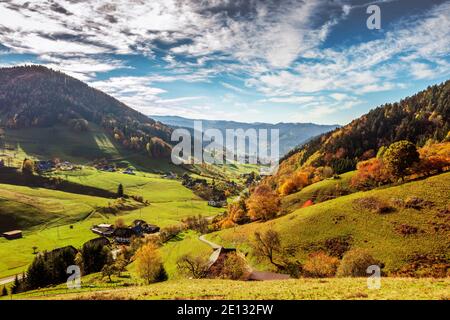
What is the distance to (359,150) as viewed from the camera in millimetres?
195125

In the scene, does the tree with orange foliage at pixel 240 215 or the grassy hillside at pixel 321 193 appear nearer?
the grassy hillside at pixel 321 193

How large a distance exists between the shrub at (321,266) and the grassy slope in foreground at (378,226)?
554 centimetres

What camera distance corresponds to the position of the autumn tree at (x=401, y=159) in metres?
98.8

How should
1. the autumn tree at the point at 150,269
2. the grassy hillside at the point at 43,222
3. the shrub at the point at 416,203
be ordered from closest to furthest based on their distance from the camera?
1. the shrub at the point at 416,203
2. the autumn tree at the point at 150,269
3. the grassy hillside at the point at 43,222

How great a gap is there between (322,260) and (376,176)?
63118 mm

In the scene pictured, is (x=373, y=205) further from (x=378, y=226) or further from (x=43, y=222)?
(x=43, y=222)

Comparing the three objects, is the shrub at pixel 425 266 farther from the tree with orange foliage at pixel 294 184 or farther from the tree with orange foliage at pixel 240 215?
the tree with orange foliage at pixel 294 184

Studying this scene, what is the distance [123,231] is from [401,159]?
137 m

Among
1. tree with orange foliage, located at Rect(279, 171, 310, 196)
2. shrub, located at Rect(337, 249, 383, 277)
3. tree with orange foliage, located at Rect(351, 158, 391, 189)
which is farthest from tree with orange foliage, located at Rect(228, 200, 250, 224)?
shrub, located at Rect(337, 249, 383, 277)

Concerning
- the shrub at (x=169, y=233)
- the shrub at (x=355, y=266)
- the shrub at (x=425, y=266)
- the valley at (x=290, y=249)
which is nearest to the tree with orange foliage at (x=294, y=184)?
the valley at (x=290, y=249)

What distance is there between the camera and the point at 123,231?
16488 centimetres

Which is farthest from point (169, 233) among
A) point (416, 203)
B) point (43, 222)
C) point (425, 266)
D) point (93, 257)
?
point (425, 266)

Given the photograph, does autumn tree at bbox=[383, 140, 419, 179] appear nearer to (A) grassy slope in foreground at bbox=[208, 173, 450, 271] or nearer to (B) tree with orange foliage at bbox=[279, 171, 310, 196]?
(A) grassy slope in foreground at bbox=[208, 173, 450, 271]

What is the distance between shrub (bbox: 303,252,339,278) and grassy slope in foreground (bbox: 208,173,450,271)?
554 centimetres
